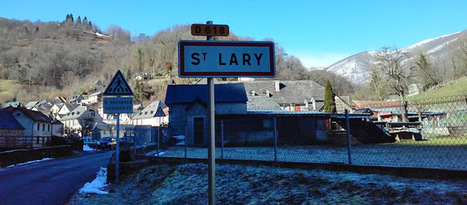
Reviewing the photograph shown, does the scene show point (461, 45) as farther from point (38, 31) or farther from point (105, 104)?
point (38, 31)

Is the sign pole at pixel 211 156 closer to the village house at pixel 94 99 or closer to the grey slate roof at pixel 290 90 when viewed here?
the grey slate roof at pixel 290 90

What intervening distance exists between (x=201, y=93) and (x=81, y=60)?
424 ft

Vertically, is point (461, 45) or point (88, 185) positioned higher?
point (461, 45)

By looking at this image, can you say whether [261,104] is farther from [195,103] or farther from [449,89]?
[449,89]

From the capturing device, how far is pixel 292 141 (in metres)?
24.6

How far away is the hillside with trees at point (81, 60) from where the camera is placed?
102000mm

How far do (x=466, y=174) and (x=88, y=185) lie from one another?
9159mm

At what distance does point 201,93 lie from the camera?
3098 cm

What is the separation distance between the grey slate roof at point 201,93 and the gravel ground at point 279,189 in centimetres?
2152

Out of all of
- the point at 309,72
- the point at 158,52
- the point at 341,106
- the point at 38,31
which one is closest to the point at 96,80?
the point at 158,52

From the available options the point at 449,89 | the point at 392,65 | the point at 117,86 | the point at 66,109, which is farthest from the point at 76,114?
the point at 449,89

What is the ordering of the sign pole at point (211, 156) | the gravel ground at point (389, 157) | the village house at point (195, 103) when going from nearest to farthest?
the sign pole at point (211, 156)
the gravel ground at point (389, 157)
the village house at point (195, 103)

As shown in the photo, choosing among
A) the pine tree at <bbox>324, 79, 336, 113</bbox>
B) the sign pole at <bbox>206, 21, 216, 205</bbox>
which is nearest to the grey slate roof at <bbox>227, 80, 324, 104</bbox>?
the pine tree at <bbox>324, 79, 336, 113</bbox>

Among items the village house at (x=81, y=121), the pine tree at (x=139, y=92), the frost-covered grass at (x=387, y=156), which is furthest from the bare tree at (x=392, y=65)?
the pine tree at (x=139, y=92)
